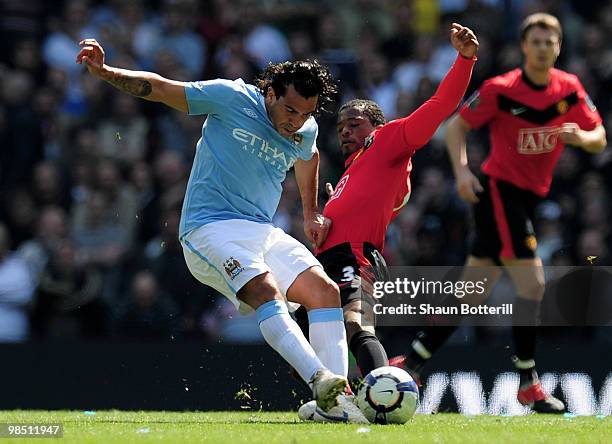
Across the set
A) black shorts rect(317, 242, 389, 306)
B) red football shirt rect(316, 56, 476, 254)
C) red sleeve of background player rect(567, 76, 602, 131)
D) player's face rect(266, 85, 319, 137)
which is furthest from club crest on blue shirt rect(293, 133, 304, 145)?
red sleeve of background player rect(567, 76, 602, 131)

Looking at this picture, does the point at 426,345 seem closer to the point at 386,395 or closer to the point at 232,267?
the point at 386,395

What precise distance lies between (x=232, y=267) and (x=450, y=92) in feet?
5.49

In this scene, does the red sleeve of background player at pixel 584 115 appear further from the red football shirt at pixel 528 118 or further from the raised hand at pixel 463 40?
the raised hand at pixel 463 40

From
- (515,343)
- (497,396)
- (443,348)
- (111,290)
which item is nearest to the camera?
(515,343)

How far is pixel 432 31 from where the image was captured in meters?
14.1

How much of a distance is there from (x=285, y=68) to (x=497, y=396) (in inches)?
139

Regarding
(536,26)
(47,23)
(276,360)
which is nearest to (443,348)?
(276,360)

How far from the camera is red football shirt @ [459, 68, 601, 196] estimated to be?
9.13 meters

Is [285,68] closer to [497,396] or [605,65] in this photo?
[497,396]

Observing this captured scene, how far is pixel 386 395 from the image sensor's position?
685 centimetres

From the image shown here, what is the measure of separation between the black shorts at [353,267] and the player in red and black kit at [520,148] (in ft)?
4.40

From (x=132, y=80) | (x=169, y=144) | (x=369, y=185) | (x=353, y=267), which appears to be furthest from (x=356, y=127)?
(x=169, y=144)

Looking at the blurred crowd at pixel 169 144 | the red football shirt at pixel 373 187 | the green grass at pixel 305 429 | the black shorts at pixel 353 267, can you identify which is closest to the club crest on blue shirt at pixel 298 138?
the red football shirt at pixel 373 187

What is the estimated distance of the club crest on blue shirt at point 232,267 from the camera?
277 inches
